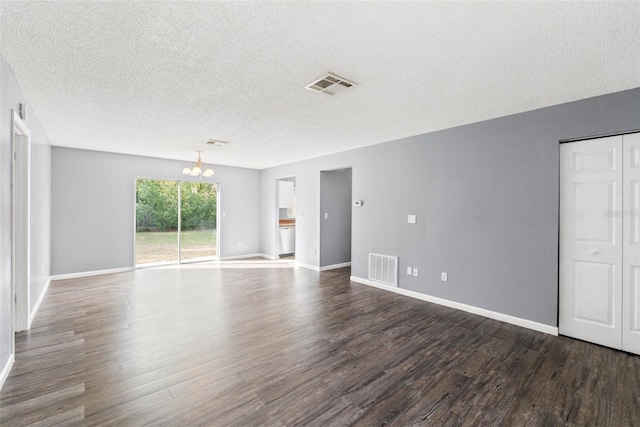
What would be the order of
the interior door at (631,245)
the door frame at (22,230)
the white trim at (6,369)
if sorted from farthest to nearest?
the door frame at (22,230), the interior door at (631,245), the white trim at (6,369)

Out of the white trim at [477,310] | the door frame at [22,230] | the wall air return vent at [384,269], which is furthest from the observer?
the wall air return vent at [384,269]

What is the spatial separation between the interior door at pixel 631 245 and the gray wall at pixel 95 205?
7.79 meters

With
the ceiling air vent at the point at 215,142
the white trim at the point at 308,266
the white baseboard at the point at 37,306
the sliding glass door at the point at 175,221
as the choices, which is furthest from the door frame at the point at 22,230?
the white trim at the point at 308,266

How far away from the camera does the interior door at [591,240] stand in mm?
3041

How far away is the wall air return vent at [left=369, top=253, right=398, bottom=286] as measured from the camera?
16.5 ft

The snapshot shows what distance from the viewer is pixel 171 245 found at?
730 centimetres

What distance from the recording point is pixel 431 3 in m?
1.72

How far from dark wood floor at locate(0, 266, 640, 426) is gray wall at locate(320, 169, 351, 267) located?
2575 mm

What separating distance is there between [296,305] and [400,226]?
2146mm

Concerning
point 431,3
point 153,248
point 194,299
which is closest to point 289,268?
point 194,299

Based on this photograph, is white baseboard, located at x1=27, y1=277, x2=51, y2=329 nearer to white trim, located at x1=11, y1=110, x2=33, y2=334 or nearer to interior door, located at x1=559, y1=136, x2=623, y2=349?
white trim, located at x1=11, y1=110, x2=33, y2=334

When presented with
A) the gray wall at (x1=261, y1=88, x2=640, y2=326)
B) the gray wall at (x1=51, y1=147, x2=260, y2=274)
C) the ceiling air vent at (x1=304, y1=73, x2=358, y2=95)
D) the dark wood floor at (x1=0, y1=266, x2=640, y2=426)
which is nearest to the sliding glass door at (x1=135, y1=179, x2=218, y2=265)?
the gray wall at (x1=51, y1=147, x2=260, y2=274)

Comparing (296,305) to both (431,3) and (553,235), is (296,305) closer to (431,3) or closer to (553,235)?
(553,235)

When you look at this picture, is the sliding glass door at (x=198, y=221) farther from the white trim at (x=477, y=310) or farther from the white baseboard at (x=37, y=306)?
the white trim at (x=477, y=310)
